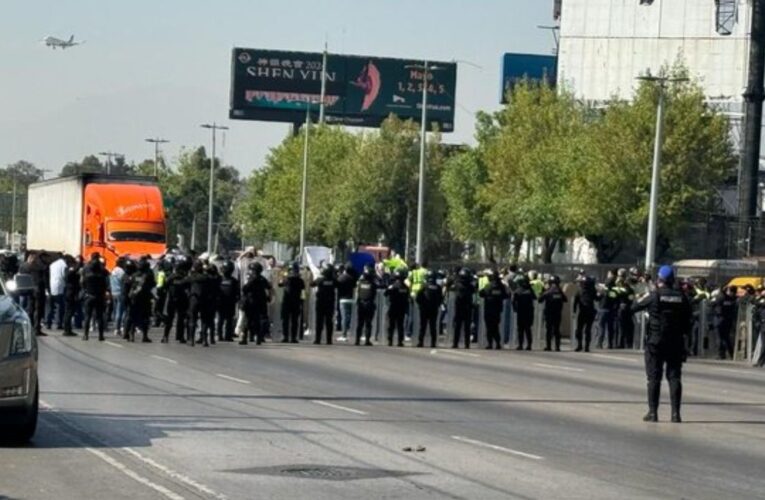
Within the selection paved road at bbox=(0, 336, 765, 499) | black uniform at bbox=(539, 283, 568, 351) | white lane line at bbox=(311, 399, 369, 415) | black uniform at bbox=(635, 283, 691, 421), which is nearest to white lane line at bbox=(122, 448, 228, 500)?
paved road at bbox=(0, 336, 765, 499)

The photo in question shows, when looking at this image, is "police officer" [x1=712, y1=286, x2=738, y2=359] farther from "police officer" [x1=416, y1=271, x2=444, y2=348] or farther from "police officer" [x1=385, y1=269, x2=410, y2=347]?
"police officer" [x1=385, y1=269, x2=410, y2=347]

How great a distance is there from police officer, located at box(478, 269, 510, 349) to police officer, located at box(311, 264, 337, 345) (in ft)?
11.1

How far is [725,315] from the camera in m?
41.5

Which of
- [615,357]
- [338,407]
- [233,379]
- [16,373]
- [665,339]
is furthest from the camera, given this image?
[615,357]

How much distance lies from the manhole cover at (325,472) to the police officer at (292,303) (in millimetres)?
23821

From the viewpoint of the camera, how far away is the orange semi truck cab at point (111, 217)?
56.3 m

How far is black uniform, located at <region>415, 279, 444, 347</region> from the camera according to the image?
3947 cm

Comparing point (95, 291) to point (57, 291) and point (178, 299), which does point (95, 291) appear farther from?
point (57, 291)

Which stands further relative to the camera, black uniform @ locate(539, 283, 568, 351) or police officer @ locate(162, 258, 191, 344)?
black uniform @ locate(539, 283, 568, 351)

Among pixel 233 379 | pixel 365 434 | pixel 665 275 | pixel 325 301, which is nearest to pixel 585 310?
pixel 325 301

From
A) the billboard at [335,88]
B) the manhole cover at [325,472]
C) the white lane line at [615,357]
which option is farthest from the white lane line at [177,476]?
the billboard at [335,88]

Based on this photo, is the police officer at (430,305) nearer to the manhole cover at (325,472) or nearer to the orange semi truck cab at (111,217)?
the orange semi truck cab at (111,217)

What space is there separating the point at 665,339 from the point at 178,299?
17504 millimetres

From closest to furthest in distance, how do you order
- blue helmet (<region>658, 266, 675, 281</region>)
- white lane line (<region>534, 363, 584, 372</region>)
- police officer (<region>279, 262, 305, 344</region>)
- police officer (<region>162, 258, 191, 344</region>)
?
blue helmet (<region>658, 266, 675, 281</region>)
white lane line (<region>534, 363, 584, 372</region>)
police officer (<region>162, 258, 191, 344</region>)
police officer (<region>279, 262, 305, 344</region>)
